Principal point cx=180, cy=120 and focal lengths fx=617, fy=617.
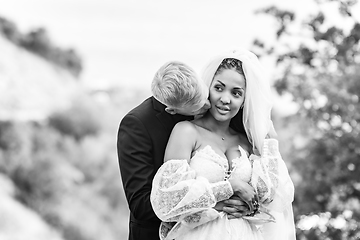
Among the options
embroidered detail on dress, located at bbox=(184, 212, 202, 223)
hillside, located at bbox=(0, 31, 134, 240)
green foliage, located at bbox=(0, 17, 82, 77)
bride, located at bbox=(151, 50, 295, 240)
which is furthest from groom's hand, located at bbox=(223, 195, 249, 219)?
green foliage, located at bbox=(0, 17, 82, 77)

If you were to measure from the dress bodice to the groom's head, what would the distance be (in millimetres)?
229

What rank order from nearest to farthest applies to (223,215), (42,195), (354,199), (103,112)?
(223,215) → (354,199) → (42,195) → (103,112)

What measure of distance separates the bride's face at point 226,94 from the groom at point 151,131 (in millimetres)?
55

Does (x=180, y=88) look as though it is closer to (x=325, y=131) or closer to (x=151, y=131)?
(x=151, y=131)

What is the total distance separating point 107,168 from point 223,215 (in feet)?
46.7

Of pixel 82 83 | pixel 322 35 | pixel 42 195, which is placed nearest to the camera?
pixel 322 35

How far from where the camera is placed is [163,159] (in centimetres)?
331

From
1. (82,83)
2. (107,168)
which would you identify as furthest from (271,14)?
(82,83)

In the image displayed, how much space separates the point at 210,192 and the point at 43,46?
57.0 feet

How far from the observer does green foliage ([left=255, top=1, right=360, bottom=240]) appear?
642 centimetres

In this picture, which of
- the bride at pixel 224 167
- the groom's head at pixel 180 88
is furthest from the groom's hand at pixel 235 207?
the groom's head at pixel 180 88

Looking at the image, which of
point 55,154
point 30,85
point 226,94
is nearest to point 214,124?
point 226,94

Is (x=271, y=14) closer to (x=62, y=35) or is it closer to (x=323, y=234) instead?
(x=323, y=234)

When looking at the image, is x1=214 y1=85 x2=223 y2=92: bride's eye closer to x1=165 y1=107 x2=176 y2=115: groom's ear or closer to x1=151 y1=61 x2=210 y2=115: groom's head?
x1=151 y1=61 x2=210 y2=115: groom's head
